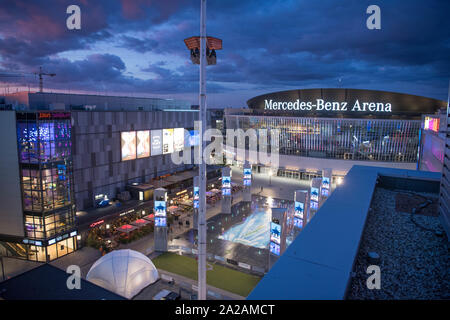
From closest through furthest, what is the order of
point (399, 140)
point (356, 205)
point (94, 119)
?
point (356, 205) → point (94, 119) → point (399, 140)

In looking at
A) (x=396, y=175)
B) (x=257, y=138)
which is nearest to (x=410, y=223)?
(x=396, y=175)

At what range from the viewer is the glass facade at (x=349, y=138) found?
1645 inches

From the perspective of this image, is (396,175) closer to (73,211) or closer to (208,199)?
(73,211)

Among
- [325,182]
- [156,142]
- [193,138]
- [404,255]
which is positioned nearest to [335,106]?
[325,182]

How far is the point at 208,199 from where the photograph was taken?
34156 mm

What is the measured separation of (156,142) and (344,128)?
28839mm

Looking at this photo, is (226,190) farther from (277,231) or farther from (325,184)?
(277,231)

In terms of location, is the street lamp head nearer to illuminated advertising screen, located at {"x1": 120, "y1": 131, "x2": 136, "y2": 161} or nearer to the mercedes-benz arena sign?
illuminated advertising screen, located at {"x1": 120, "y1": 131, "x2": 136, "y2": 161}

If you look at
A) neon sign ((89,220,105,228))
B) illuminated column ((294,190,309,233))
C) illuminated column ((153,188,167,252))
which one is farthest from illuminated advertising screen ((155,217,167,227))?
illuminated column ((294,190,309,233))

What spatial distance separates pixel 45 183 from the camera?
2142 cm

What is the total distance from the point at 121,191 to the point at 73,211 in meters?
9.30

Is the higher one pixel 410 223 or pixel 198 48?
pixel 198 48

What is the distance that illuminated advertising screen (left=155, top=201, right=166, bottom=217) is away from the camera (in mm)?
21641

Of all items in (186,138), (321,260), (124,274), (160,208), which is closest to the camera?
(321,260)
